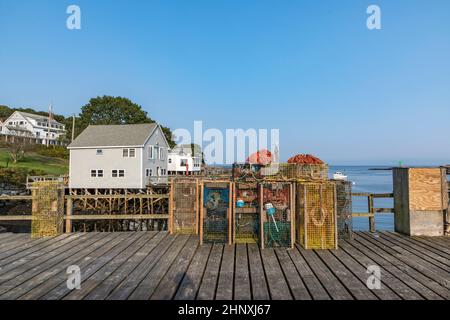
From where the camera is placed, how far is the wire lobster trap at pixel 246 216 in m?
6.43

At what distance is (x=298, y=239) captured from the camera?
648 centimetres

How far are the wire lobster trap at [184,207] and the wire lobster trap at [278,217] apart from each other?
1.90m

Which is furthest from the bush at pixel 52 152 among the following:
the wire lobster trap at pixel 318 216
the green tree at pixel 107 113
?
the wire lobster trap at pixel 318 216

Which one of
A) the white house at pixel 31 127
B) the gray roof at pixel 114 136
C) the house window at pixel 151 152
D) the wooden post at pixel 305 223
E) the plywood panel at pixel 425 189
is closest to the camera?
the wooden post at pixel 305 223

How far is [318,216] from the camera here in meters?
6.18

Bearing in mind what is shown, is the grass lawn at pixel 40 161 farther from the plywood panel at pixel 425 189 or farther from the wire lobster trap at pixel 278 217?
the plywood panel at pixel 425 189

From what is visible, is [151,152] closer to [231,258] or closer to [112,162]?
[112,162]

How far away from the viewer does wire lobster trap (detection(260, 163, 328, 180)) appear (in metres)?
7.54

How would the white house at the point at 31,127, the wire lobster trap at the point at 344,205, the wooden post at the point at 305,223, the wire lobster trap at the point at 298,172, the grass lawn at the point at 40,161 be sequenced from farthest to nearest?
the white house at the point at 31,127 < the grass lawn at the point at 40,161 < the wire lobster trap at the point at 298,172 < the wire lobster trap at the point at 344,205 < the wooden post at the point at 305,223

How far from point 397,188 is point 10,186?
1694 inches

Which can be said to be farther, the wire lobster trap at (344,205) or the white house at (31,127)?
the white house at (31,127)

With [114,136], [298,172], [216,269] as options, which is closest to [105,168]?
[114,136]

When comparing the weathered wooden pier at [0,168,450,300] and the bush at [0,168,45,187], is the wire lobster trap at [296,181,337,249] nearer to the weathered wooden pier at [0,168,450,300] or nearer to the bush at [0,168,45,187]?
the weathered wooden pier at [0,168,450,300]
